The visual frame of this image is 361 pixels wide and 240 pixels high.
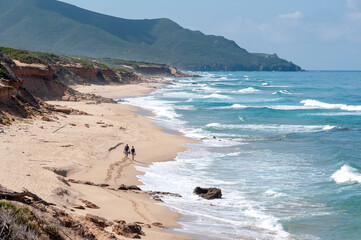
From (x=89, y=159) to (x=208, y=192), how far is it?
615 cm

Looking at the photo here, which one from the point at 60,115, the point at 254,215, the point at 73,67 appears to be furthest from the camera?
the point at 73,67

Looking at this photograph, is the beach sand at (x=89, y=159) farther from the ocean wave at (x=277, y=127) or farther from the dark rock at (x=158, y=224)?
the ocean wave at (x=277, y=127)

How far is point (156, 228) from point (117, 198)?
2.36 meters

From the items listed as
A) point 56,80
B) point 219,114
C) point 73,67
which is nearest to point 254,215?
point 219,114

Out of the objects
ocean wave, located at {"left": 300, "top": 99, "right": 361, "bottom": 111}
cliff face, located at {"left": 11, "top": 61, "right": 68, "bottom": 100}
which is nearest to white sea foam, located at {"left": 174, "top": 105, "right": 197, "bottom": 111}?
cliff face, located at {"left": 11, "top": 61, "right": 68, "bottom": 100}

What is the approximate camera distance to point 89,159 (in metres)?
19.4

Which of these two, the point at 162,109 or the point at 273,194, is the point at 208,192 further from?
the point at 162,109

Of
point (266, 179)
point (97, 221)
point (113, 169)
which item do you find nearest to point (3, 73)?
point (113, 169)

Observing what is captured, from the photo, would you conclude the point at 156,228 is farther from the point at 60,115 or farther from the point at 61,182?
the point at 60,115

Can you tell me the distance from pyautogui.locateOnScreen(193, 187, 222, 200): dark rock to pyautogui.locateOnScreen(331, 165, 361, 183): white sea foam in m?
5.55

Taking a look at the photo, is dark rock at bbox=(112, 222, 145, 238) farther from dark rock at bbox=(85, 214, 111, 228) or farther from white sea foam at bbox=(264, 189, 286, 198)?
white sea foam at bbox=(264, 189, 286, 198)

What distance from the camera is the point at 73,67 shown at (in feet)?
221

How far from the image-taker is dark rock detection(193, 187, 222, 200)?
50.8ft

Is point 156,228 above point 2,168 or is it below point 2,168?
below
